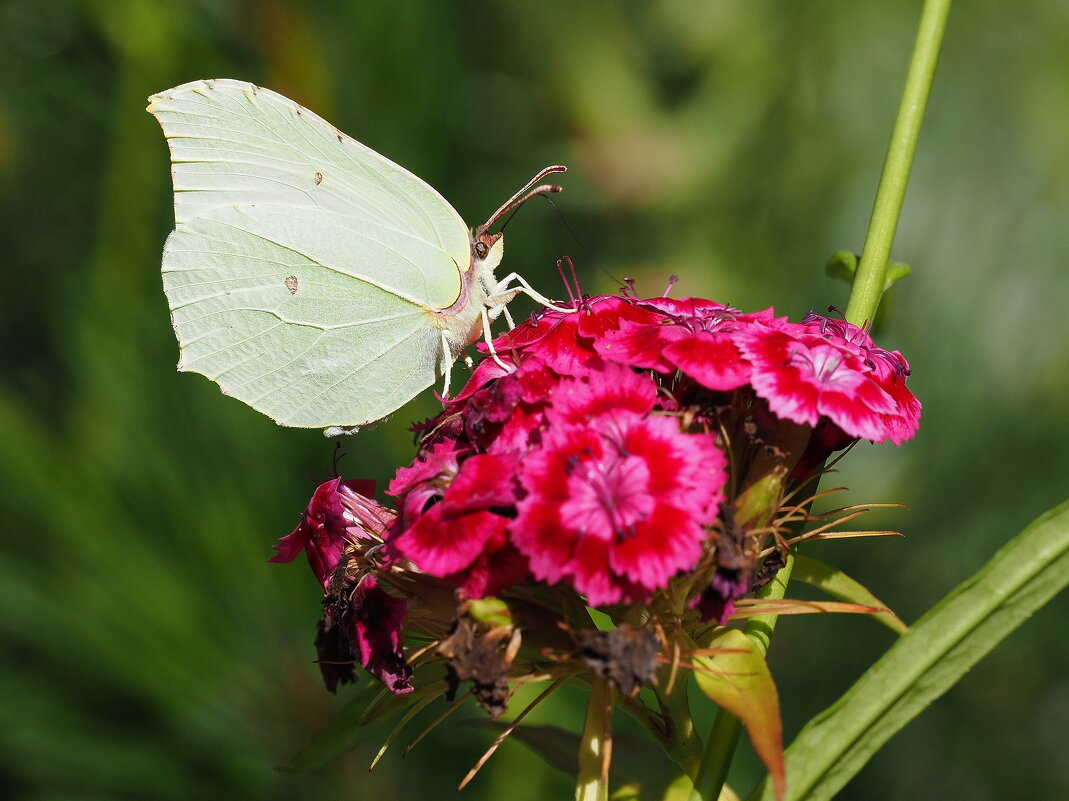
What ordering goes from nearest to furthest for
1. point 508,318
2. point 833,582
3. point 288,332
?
point 833,582 → point 508,318 → point 288,332

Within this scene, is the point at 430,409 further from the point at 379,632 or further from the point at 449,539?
the point at 449,539

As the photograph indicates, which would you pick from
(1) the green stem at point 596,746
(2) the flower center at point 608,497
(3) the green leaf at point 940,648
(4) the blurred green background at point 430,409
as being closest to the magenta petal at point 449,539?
(2) the flower center at point 608,497

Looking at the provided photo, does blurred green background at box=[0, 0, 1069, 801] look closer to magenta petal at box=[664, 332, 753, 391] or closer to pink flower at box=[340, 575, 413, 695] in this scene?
pink flower at box=[340, 575, 413, 695]

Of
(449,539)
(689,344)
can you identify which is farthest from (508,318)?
(449,539)

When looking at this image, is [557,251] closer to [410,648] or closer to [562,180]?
[562,180]

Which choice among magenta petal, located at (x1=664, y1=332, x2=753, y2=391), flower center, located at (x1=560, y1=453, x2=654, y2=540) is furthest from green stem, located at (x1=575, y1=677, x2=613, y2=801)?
magenta petal, located at (x1=664, y1=332, x2=753, y2=391)

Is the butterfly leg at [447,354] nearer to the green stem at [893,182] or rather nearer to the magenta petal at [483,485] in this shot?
the magenta petal at [483,485]
